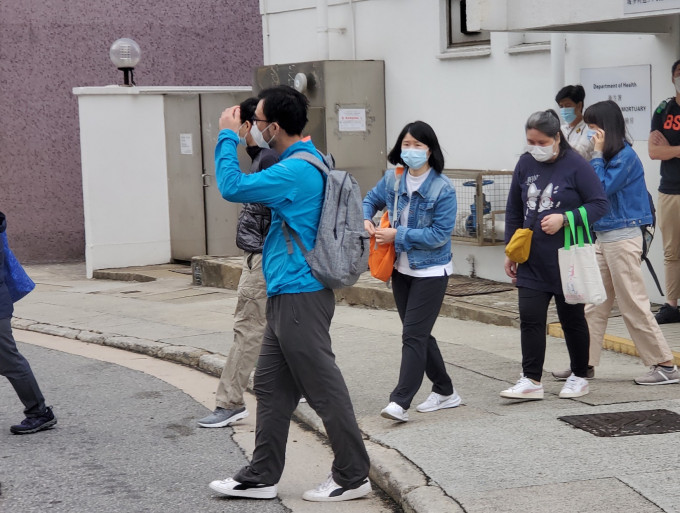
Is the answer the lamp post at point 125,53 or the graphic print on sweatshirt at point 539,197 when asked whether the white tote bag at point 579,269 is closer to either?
the graphic print on sweatshirt at point 539,197

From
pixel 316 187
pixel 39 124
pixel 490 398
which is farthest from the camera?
pixel 39 124

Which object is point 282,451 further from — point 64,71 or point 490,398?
point 64,71

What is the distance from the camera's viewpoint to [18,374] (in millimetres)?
6574

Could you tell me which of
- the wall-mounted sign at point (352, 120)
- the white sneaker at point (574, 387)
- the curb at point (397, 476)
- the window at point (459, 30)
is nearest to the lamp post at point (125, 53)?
the wall-mounted sign at point (352, 120)

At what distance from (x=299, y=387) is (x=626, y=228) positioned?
280 centimetres

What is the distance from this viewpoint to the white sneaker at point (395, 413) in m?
6.11

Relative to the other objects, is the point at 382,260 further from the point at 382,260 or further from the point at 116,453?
the point at 116,453

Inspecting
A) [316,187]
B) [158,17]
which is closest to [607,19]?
[316,187]

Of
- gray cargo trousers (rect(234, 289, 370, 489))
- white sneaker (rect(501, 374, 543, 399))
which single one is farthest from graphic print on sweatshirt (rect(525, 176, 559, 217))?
gray cargo trousers (rect(234, 289, 370, 489))

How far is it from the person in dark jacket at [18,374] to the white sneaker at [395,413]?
2169 millimetres

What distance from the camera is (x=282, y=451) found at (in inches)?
204

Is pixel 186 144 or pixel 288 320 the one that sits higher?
pixel 186 144

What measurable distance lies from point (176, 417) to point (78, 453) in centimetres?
95

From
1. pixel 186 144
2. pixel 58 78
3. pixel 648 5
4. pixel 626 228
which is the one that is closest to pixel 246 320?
pixel 626 228
